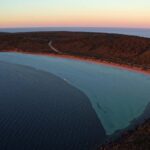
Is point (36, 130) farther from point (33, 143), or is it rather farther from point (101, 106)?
point (101, 106)

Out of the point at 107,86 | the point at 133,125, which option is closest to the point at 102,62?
the point at 107,86

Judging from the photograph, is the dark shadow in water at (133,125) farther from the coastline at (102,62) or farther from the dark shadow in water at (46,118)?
the coastline at (102,62)

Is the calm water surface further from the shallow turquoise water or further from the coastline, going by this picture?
the coastline

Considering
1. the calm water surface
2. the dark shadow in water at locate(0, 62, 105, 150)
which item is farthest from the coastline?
the dark shadow in water at locate(0, 62, 105, 150)

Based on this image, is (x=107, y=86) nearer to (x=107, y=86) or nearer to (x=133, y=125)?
(x=107, y=86)

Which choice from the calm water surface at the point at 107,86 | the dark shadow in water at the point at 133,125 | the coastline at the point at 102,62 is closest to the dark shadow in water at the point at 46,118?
the dark shadow in water at the point at 133,125

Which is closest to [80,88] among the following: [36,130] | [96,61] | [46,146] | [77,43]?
[36,130]
